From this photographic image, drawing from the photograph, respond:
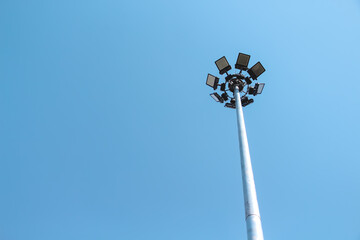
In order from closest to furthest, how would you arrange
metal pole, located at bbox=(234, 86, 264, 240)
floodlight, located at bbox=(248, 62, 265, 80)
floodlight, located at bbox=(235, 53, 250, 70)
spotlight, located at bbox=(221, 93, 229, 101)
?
metal pole, located at bbox=(234, 86, 264, 240), floodlight, located at bbox=(235, 53, 250, 70), floodlight, located at bbox=(248, 62, 265, 80), spotlight, located at bbox=(221, 93, 229, 101)

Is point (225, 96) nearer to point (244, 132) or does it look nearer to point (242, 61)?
point (242, 61)

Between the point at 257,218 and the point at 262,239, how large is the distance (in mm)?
349

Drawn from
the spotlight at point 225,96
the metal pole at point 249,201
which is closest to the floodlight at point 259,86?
the spotlight at point 225,96

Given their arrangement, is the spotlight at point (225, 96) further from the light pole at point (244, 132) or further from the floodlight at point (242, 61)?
the floodlight at point (242, 61)

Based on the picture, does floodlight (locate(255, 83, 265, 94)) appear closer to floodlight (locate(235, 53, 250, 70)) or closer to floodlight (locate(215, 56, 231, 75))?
floodlight (locate(235, 53, 250, 70))

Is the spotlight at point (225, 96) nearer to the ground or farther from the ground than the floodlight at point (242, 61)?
nearer to the ground

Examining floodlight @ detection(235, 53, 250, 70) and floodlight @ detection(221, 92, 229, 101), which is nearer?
floodlight @ detection(235, 53, 250, 70)

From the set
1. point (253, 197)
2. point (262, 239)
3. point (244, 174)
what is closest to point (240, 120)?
point (244, 174)

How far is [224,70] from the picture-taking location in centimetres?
845

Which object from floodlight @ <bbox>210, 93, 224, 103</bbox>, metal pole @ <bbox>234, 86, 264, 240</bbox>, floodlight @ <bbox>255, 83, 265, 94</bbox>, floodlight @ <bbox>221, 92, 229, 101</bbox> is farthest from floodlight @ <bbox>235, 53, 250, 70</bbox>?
metal pole @ <bbox>234, 86, 264, 240</bbox>

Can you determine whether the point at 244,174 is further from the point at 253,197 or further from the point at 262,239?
the point at 262,239

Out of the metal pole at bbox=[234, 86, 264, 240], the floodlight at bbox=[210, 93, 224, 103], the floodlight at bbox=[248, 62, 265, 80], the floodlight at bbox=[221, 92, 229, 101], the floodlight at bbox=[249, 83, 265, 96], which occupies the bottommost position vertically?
the metal pole at bbox=[234, 86, 264, 240]

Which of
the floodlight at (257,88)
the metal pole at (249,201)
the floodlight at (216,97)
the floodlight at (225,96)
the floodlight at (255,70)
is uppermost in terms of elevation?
the floodlight at (255,70)

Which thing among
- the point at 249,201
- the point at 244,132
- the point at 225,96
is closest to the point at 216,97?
the point at 225,96
